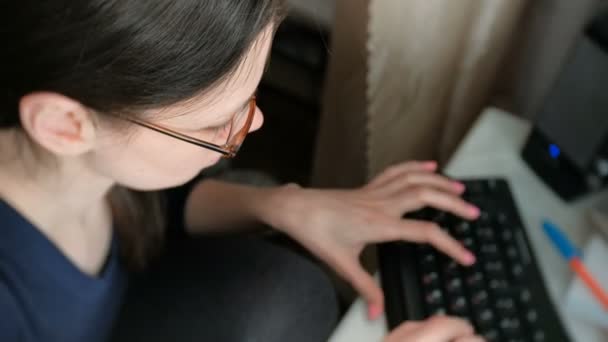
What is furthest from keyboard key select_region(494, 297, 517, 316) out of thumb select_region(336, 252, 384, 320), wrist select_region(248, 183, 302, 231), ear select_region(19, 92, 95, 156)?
ear select_region(19, 92, 95, 156)

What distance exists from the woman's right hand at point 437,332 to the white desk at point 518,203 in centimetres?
2

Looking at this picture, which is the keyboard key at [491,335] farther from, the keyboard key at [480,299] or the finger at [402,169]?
the finger at [402,169]

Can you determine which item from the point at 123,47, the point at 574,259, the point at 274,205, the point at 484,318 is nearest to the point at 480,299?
the point at 484,318

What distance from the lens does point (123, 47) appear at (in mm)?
358

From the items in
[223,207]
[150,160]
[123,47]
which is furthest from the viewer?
[223,207]

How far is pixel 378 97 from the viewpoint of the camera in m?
0.70

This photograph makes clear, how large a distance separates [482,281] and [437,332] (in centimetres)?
7

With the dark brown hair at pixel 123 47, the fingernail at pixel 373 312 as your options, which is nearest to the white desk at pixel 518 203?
the fingernail at pixel 373 312

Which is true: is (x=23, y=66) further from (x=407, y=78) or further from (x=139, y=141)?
(x=407, y=78)

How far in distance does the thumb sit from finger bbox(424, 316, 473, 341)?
51 millimetres

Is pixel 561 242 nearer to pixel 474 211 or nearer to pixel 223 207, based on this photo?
pixel 474 211

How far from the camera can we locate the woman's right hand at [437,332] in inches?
19.1

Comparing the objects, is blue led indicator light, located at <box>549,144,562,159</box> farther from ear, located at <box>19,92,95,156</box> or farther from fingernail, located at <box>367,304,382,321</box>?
ear, located at <box>19,92,95,156</box>

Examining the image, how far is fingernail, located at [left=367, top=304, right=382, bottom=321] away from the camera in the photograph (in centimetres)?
52
